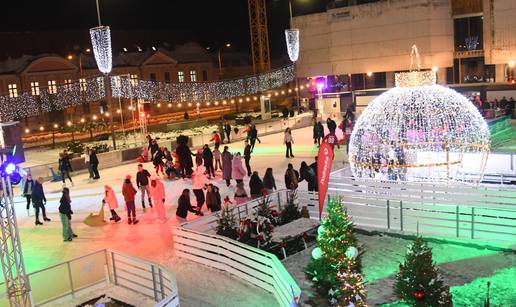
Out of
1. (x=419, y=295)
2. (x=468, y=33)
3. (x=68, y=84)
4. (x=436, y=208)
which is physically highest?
(x=468, y=33)

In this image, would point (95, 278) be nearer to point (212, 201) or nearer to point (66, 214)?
point (66, 214)

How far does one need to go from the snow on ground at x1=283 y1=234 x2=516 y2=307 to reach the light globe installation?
2398 millimetres

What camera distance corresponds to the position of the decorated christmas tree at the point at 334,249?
8.30m

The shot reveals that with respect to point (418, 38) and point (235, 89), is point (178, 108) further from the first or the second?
point (418, 38)

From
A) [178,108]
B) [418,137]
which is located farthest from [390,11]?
[418,137]

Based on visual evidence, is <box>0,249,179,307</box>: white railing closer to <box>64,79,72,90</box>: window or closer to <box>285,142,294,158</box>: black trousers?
<box>285,142,294,158</box>: black trousers

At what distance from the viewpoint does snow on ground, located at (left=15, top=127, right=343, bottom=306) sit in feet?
30.6

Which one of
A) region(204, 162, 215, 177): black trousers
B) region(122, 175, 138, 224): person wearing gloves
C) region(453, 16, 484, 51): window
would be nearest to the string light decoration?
region(204, 162, 215, 177): black trousers

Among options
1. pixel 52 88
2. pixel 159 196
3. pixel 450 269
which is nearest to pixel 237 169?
pixel 159 196

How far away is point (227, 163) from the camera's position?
16.9m

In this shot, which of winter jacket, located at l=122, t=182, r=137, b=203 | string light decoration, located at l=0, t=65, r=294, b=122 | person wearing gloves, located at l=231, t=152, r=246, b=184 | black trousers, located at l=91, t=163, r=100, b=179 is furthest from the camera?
string light decoration, located at l=0, t=65, r=294, b=122

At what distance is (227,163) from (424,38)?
26.4m

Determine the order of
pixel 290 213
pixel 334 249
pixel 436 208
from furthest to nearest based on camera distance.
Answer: pixel 290 213
pixel 436 208
pixel 334 249

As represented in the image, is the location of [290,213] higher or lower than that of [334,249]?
lower
